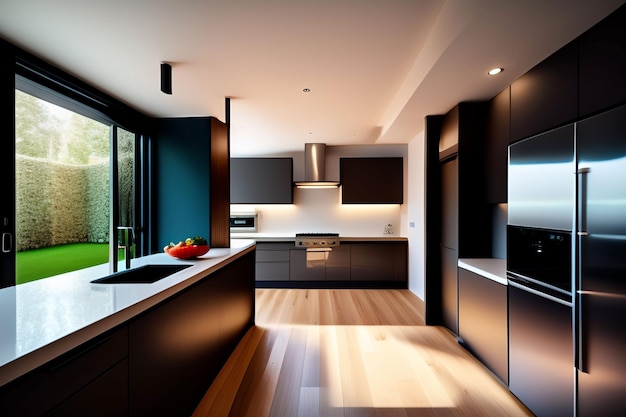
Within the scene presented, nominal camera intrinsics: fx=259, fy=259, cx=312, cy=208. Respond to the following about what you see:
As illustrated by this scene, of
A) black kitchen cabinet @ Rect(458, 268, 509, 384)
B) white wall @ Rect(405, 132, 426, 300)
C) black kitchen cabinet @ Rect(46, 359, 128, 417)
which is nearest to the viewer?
black kitchen cabinet @ Rect(46, 359, 128, 417)

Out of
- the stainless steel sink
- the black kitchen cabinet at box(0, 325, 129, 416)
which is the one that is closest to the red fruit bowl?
the stainless steel sink

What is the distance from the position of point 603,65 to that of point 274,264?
13.9ft

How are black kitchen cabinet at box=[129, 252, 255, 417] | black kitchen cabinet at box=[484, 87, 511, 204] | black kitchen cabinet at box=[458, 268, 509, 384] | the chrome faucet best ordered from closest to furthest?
black kitchen cabinet at box=[129, 252, 255, 417], the chrome faucet, black kitchen cabinet at box=[458, 268, 509, 384], black kitchen cabinet at box=[484, 87, 511, 204]

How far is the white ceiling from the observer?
1465 mm

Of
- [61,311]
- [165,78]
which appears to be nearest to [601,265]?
[61,311]

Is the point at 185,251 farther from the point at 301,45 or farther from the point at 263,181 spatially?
A: the point at 263,181

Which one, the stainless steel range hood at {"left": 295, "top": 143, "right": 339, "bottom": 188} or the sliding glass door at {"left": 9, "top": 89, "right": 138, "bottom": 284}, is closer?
the sliding glass door at {"left": 9, "top": 89, "right": 138, "bottom": 284}

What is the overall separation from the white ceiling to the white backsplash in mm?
2383

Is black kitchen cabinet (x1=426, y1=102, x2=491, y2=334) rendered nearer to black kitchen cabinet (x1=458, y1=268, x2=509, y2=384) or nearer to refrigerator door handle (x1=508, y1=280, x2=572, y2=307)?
black kitchen cabinet (x1=458, y1=268, x2=509, y2=384)

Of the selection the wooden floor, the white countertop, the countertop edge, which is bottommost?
the wooden floor

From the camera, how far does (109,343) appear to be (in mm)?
981

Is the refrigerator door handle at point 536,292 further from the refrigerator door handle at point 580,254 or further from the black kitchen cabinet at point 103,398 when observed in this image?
the black kitchen cabinet at point 103,398

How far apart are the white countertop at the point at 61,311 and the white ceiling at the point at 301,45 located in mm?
1575

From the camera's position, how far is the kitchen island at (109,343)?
743mm
